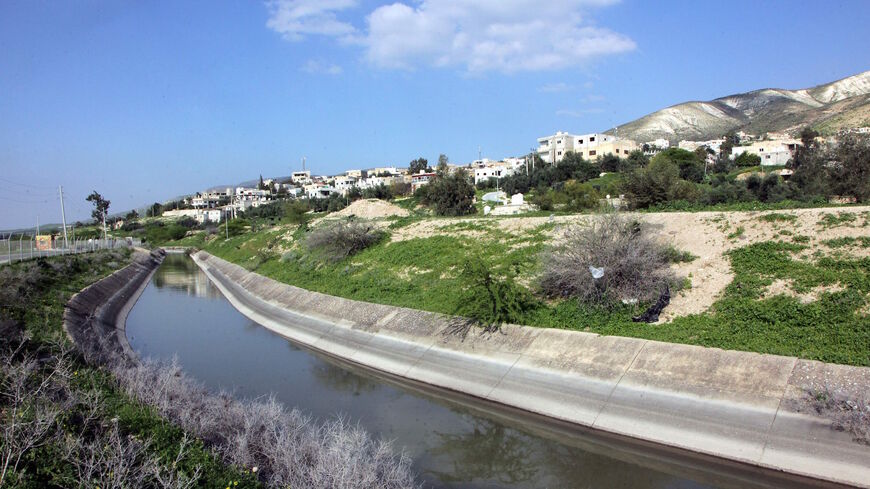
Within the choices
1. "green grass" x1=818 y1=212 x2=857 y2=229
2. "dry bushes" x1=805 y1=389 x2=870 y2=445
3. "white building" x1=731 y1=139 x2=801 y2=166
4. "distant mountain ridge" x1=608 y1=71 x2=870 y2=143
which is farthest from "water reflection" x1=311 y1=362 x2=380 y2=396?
"distant mountain ridge" x1=608 y1=71 x2=870 y2=143

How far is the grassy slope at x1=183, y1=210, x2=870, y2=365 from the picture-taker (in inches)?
513

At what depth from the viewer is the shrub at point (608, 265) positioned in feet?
56.5

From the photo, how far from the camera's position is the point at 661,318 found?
53.3 feet

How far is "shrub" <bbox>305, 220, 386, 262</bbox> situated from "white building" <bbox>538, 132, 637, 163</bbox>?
67952mm

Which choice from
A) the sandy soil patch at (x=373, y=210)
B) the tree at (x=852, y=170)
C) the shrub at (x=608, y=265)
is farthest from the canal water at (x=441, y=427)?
the sandy soil patch at (x=373, y=210)

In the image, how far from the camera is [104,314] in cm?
3033

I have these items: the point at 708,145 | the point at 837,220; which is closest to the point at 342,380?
the point at 837,220

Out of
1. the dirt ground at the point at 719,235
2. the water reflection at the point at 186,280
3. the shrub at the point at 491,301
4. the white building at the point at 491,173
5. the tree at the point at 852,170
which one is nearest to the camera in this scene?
the dirt ground at the point at 719,235

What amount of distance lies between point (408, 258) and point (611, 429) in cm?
1942

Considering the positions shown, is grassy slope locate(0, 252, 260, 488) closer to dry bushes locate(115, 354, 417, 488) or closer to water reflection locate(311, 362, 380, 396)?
dry bushes locate(115, 354, 417, 488)

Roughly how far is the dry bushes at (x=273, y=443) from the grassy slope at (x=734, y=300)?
28.1ft

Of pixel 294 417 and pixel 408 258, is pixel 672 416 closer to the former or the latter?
pixel 294 417

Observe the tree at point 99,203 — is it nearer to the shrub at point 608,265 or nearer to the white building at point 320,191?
the white building at point 320,191

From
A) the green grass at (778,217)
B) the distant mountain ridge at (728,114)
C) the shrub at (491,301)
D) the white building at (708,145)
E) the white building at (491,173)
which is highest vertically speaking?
the distant mountain ridge at (728,114)
